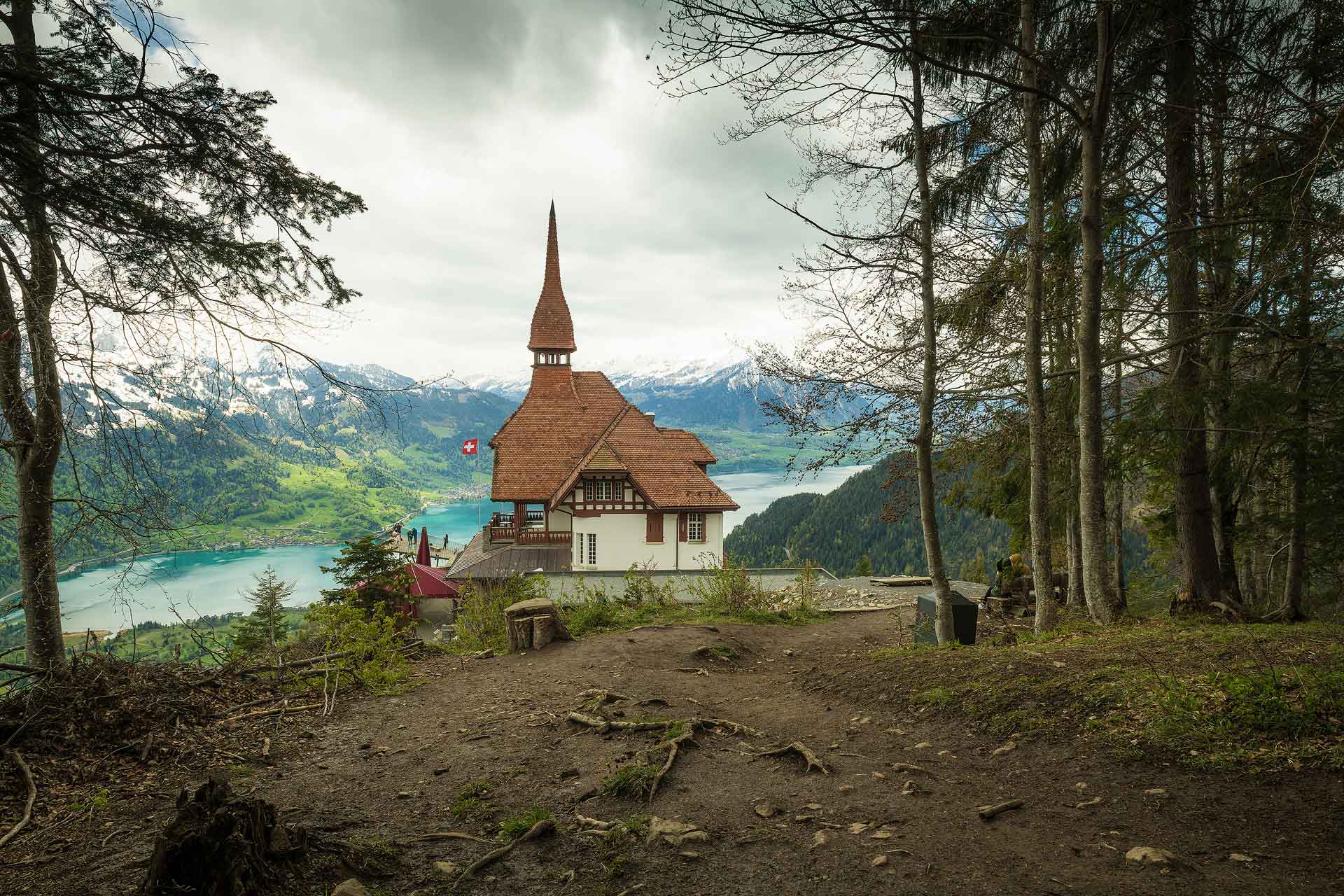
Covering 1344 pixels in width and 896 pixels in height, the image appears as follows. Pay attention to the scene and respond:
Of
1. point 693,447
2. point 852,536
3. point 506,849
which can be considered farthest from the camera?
point 852,536

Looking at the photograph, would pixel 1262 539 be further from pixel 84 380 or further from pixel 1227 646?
pixel 84 380

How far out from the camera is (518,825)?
3.81m

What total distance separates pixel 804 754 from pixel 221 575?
8679cm

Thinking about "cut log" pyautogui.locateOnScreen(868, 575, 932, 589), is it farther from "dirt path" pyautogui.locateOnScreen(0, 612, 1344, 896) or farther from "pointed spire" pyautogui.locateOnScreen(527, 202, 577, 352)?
"pointed spire" pyautogui.locateOnScreen(527, 202, 577, 352)

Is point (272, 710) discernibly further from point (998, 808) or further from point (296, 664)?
point (998, 808)

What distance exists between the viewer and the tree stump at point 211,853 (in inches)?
109

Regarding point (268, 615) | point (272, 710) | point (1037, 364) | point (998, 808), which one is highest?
point (1037, 364)

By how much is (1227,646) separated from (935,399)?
4211 millimetres

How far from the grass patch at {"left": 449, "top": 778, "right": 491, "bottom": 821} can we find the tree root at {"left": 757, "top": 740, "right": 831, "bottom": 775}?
1.89 m

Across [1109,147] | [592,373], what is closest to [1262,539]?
[1109,147]

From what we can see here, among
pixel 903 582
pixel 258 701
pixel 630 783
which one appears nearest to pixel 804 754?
pixel 630 783

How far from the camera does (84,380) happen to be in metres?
4.80

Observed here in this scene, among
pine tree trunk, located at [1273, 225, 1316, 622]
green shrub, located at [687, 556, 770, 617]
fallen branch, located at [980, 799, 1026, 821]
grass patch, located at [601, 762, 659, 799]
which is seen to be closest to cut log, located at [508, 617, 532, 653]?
green shrub, located at [687, 556, 770, 617]

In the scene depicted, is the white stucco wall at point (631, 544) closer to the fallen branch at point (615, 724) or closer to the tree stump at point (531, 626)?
the tree stump at point (531, 626)
